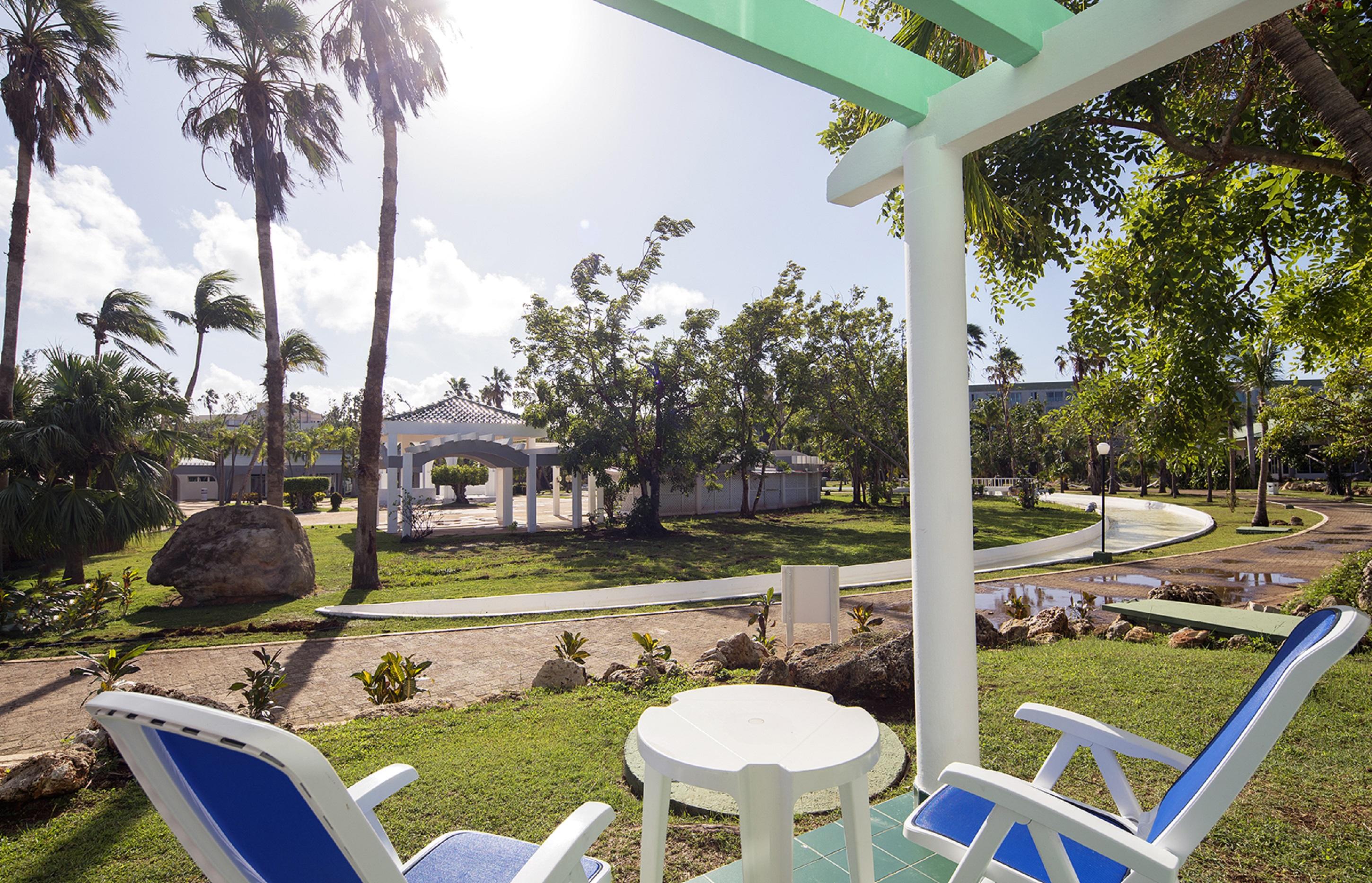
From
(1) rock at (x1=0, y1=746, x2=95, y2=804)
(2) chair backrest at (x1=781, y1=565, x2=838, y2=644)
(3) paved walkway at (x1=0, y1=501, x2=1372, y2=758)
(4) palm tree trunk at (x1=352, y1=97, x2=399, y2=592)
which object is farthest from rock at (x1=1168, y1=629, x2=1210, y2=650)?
(4) palm tree trunk at (x1=352, y1=97, x2=399, y2=592)

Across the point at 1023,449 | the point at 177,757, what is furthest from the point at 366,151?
the point at 1023,449

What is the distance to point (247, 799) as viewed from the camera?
1.34 metres

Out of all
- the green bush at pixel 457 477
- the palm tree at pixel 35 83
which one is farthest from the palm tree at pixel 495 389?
the palm tree at pixel 35 83

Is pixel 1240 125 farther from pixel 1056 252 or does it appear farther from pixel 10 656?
pixel 10 656

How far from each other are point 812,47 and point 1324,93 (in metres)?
3.57

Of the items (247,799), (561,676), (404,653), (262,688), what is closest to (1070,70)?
(247,799)

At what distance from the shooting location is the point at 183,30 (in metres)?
13.0

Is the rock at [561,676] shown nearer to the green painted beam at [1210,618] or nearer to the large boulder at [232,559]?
the green painted beam at [1210,618]

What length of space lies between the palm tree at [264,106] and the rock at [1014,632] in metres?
12.4

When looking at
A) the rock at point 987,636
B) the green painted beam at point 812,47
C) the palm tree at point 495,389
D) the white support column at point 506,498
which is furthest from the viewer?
the palm tree at point 495,389

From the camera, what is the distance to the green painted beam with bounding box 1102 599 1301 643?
21.1ft

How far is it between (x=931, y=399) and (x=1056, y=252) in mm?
3153

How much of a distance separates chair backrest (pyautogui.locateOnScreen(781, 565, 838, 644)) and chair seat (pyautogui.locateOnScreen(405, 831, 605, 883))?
5272 mm

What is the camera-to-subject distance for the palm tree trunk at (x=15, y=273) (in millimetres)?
11648
